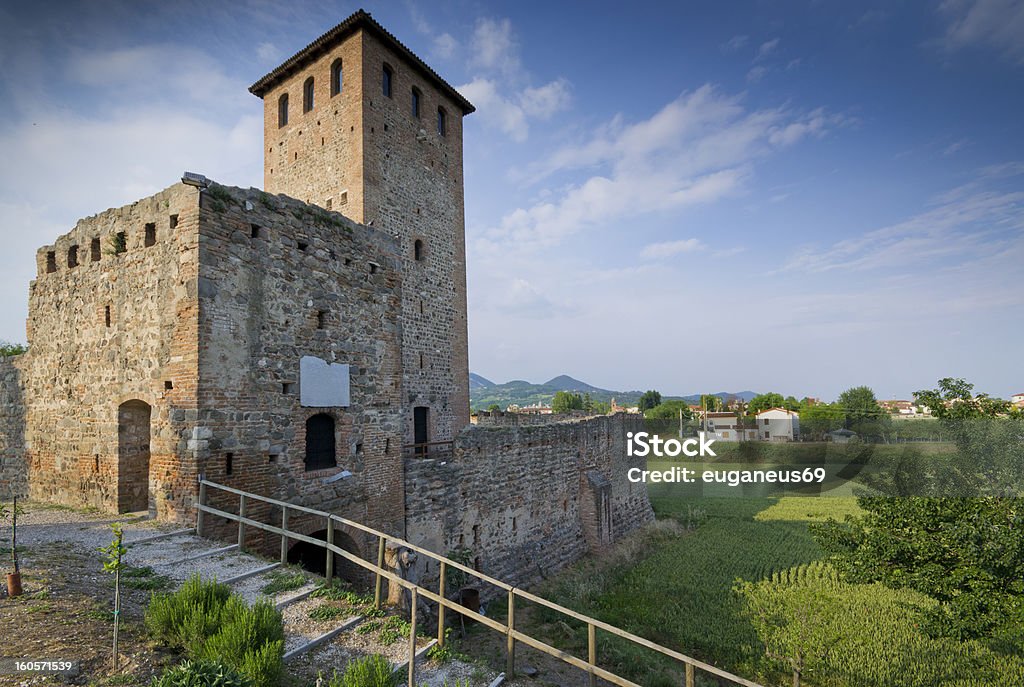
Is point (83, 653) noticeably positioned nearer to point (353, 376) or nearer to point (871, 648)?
point (353, 376)

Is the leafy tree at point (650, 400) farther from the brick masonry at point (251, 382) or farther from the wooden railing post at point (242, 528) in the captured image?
the wooden railing post at point (242, 528)

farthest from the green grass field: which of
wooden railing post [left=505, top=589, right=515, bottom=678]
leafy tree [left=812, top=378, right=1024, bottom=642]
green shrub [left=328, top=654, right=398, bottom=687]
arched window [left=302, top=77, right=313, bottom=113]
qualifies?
arched window [left=302, top=77, right=313, bottom=113]

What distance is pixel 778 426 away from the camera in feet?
185

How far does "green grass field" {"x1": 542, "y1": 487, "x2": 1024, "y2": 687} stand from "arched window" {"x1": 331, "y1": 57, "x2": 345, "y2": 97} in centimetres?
1843

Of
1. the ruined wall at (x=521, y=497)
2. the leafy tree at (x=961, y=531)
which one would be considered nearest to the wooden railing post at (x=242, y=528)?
the ruined wall at (x=521, y=497)

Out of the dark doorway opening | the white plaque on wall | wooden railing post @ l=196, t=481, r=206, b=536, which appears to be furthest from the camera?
the dark doorway opening

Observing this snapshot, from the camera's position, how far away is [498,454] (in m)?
14.9

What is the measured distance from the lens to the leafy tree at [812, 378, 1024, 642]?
9359 millimetres

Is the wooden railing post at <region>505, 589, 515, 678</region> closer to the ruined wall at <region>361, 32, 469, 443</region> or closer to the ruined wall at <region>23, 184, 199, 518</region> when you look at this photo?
the ruined wall at <region>23, 184, 199, 518</region>

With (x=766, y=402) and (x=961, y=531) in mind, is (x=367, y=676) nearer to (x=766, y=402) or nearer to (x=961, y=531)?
(x=961, y=531)


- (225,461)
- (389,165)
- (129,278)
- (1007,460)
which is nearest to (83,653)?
(225,461)

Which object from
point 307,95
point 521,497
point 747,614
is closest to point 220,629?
point 521,497

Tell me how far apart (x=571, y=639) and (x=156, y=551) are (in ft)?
28.9

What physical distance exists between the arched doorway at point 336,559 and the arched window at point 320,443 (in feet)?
4.08
